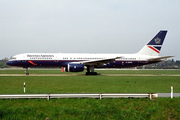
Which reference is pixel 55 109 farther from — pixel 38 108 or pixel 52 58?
pixel 52 58

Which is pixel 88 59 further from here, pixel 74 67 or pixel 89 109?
pixel 89 109

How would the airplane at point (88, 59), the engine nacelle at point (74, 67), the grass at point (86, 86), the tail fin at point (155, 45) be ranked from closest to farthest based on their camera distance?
the grass at point (86, 86)
the engine nacelle at point (74, 67)
the airplane at point (88, 59)
the tail fin at point (155, 45)

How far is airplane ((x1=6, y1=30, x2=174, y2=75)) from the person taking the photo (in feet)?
123

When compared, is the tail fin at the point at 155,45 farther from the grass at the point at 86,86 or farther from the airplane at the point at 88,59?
the grass at the point at 86,86

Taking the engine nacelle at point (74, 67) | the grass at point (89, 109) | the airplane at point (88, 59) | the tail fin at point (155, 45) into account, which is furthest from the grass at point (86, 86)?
the tail fin at point (155, 45)

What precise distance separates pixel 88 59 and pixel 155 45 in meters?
12.7

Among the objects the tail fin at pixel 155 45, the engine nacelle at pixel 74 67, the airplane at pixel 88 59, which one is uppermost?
the tail fin at pixel 155 45

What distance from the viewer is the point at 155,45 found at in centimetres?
4231

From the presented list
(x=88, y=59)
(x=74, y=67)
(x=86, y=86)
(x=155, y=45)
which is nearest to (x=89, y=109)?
(x=86, y=86)

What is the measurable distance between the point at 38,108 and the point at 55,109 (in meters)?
0.94

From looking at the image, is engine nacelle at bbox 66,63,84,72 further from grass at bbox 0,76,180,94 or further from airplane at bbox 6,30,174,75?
grass at bbox 0,76,180,94

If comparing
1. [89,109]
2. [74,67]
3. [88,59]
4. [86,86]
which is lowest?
[89,109]

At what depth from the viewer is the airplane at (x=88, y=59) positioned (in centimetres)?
3757

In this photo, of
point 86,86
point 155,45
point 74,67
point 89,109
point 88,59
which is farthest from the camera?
point 155,45
